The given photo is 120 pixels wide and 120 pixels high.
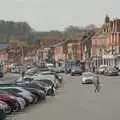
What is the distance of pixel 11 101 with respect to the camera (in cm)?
3011

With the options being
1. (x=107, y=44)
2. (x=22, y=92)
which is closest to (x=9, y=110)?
(x=22, y=92)

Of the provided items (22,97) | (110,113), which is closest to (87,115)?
(110,113)

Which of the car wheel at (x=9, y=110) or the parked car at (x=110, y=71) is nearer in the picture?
the car wheel at (x=9, y=110)

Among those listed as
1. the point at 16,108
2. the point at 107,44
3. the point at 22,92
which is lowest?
the point at 16,108

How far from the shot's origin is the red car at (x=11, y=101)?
29.8 metres

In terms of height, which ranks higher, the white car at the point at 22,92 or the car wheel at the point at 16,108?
the white car at the point at 22,92

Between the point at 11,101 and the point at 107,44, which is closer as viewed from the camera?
the point at 11,101

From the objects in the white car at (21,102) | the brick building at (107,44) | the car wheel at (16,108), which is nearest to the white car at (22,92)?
the white car at (21,102)

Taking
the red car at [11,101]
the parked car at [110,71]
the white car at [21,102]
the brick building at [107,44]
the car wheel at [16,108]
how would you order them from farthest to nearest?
the brick building at [107,44] < the parked car at [110,71] < the white car at [21,102] < the car wheel at [16,108] < the red car at [11,101]

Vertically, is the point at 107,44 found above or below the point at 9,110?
above

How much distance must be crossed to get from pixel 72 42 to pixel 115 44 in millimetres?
47623

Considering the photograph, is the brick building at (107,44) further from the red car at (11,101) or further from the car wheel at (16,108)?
the red car at (11,101)

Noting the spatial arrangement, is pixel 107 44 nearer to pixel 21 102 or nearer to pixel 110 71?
pixel 110 71

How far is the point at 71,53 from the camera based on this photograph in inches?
6545
